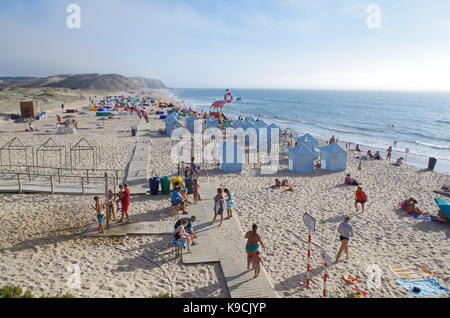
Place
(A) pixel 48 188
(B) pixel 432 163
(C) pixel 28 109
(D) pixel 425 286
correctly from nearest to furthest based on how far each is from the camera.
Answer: (D) pixel 425 286, (A) pixel 48 188, (B) pixel 432 163, (C) pixel 28 109

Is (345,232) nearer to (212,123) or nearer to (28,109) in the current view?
(212,123)

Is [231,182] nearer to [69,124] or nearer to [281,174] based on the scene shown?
[281,174]

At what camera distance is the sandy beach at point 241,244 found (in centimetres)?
583

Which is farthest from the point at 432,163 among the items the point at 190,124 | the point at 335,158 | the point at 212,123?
the point at 190,124

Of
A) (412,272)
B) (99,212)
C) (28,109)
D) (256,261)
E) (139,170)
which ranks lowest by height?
(412,272)

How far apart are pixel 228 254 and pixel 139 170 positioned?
7.98m

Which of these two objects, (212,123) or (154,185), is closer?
(154,185)

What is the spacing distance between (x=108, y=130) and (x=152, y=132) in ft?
12.0

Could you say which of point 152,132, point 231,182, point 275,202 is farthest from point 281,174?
point 152,132

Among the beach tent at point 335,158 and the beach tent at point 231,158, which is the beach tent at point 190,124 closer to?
the beach tent at point 231,158

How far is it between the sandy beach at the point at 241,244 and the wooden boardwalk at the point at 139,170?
0.86 metres

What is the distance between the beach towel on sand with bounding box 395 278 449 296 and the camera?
238 inches

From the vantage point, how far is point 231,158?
49.1 ft
